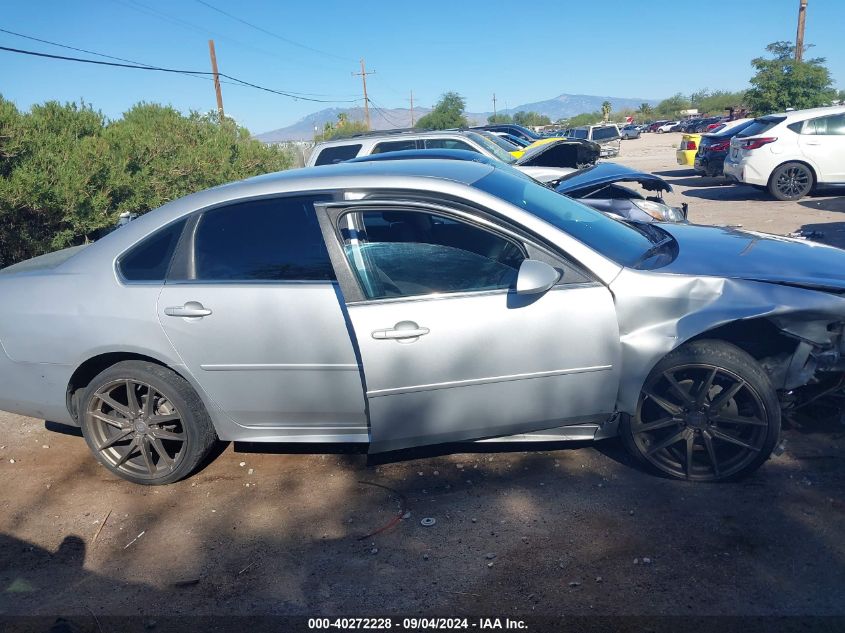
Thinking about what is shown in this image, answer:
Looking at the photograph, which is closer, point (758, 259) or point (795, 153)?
point (758, 259)

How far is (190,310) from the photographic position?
12.3 feet

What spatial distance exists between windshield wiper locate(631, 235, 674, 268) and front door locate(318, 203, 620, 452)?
41cm

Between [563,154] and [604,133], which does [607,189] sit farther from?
[604,133]

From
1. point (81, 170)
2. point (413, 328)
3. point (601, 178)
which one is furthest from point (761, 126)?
point (413, 328)

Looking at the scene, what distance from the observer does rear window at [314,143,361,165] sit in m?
10.7

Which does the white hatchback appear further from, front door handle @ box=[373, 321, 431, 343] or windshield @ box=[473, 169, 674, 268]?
front door handle @ box=[373, 321, 431, 343]

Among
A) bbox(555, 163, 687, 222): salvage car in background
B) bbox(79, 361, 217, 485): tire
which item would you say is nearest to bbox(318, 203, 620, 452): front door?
bbox(79, 361, 217, 485): tire

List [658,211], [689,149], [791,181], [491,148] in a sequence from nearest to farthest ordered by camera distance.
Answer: [658,211], [491,148], [791,181], [689,149]

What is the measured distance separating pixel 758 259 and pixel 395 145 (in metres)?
7.84

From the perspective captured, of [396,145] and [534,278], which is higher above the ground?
[396,145]

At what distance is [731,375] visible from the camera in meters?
3.45

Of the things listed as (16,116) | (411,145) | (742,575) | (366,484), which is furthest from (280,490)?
(411,145)

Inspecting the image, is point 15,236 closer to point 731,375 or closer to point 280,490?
point 280,490

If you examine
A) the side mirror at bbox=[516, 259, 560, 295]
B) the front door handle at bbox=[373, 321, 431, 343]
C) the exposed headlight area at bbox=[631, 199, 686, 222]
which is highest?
the side mirror at bbox=[516, 259, 560, 295]
